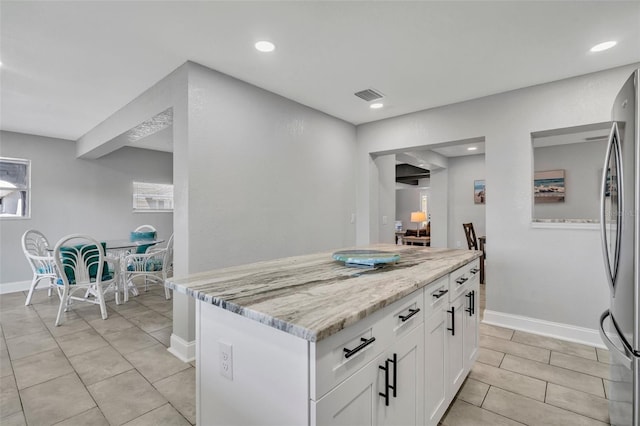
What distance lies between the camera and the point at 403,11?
2029mm

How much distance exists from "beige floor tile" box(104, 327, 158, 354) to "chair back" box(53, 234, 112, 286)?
2.83 feet

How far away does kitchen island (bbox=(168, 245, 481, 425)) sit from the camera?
908 millimetres

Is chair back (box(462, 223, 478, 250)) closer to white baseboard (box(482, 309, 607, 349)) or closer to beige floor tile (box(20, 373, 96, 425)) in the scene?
white baseboard (box(482, 309, 607, 349))

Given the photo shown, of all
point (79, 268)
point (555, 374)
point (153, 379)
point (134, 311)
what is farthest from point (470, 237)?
point (79, 268)

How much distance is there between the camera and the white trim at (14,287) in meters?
4.82

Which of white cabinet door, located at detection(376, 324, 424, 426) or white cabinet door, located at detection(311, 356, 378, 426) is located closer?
white cabinet door, located at detection(311, 356, 378, 426)

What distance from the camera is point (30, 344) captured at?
2877 millimetres

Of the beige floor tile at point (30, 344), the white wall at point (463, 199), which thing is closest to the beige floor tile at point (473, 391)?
the beige floor tile at point (30, 344)

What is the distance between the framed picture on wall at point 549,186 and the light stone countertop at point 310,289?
17.9 feet

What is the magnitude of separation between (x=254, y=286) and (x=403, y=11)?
6.52 feet

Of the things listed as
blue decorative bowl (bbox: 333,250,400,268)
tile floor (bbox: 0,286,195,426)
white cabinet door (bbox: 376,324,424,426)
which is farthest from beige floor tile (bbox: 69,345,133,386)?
white cabinet door (bbox: 376,324,424,426)

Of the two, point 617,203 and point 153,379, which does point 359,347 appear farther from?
point 153,379

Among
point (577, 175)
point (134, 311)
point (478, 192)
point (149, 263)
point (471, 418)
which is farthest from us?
point (478, 192)

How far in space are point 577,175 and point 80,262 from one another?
808 centimetres
